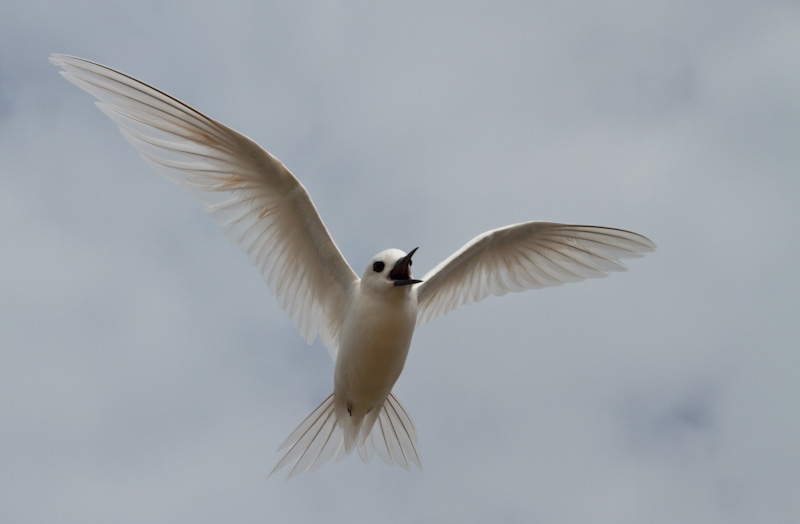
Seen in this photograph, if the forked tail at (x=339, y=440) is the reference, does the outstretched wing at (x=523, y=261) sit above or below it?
above

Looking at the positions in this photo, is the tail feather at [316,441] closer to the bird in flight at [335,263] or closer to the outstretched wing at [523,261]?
the bird in flight at [335,263]

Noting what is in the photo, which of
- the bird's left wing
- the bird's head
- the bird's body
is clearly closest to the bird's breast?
the bird's body

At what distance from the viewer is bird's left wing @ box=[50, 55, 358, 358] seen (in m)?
9.11

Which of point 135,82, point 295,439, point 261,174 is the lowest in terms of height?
point 295,439

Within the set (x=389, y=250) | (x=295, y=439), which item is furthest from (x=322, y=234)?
(x=295, y=439)

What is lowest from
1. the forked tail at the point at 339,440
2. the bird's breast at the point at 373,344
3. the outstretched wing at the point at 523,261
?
the forked tail at the point at 339,440

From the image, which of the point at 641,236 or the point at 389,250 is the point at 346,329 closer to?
the point at 389,250

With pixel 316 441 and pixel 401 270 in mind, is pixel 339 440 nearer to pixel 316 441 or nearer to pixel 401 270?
pixel 316 441

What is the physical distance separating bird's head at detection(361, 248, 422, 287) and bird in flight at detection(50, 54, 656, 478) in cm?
1

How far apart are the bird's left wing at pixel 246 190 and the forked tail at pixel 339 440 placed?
31.8 inches

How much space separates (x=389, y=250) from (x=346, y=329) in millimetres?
945

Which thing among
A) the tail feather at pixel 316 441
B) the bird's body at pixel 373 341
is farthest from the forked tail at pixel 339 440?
the bird's body at pixel 373 341

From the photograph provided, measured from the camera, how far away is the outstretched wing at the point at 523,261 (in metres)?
10.8

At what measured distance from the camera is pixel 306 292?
10781mm
